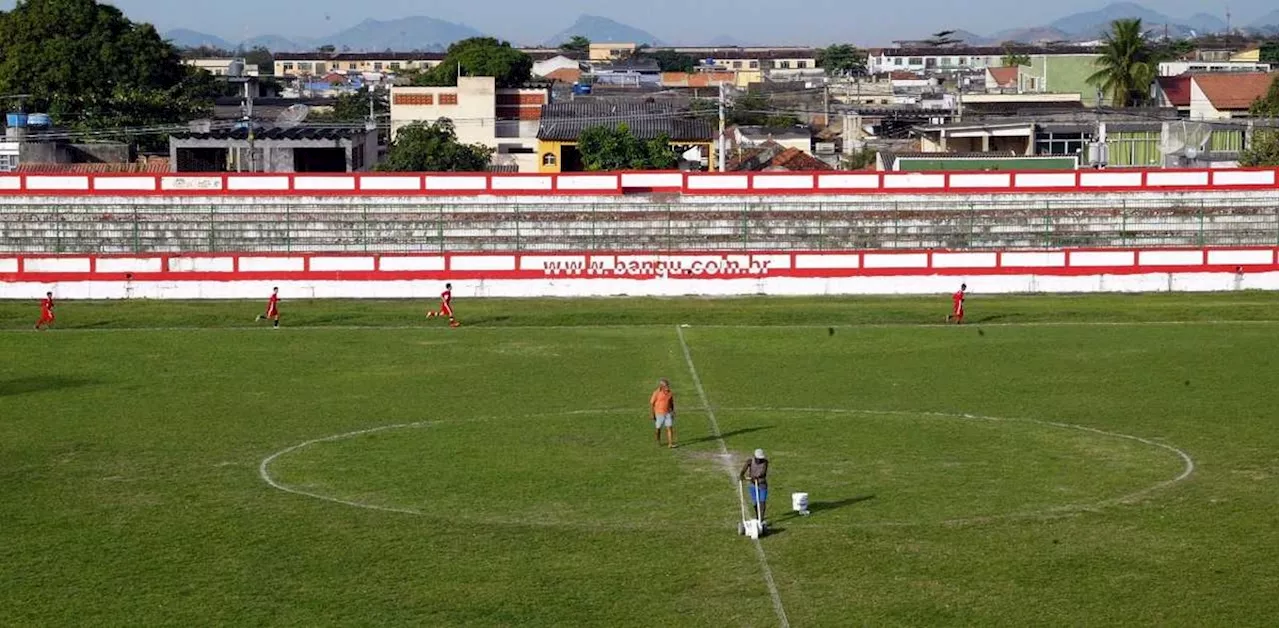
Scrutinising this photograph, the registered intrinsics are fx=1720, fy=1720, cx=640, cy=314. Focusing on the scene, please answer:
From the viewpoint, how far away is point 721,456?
120 feet

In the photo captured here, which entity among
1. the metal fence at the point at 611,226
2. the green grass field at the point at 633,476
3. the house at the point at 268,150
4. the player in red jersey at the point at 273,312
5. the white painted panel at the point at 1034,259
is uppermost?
the house at the point at 268,150

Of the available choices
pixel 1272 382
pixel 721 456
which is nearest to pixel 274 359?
pixel 721 456

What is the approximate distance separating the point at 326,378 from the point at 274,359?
14.5 ft

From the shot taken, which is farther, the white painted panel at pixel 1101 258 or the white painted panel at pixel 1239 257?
the white painted panel at pixel 1101 258

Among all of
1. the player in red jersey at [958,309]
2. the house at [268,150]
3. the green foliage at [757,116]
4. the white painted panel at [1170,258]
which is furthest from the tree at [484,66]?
the player in red jersey at [958,309]

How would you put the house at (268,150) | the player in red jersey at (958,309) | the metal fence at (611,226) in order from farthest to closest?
1. the house at (268,150)
2. the metal fence at (611,226)
3. the player in red jersey at (958,309)

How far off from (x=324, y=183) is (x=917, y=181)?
27312mm

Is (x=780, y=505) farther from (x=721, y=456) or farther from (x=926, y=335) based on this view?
(x=926, y=335)

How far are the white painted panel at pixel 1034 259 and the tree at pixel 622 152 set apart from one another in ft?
131

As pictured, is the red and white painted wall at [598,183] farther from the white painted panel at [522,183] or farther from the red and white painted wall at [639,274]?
the red and white painted wall at [639,274]

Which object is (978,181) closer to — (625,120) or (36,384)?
(36,384)

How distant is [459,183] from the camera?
3118 inches

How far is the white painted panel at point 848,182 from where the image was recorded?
259 ft

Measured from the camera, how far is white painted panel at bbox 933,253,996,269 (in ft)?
226
